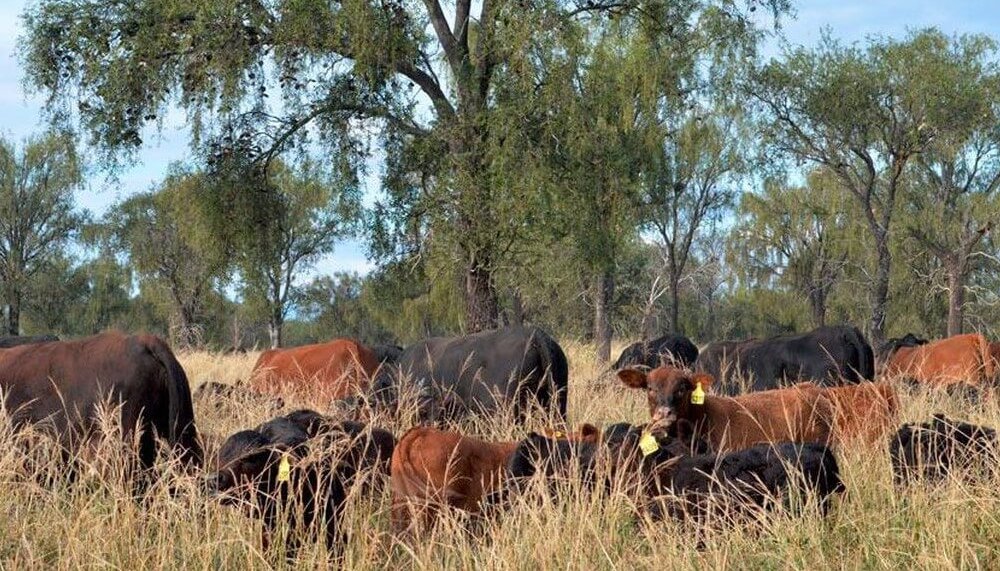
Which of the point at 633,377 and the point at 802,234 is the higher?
the point at 802,234

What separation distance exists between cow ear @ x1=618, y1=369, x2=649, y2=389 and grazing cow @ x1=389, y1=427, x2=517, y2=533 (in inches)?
89.4

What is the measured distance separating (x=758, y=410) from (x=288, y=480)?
471cm

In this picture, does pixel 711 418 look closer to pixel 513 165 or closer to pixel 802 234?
pixel 513 165

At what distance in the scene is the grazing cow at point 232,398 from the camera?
34.9ft

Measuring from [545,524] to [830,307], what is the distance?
47.8 metres

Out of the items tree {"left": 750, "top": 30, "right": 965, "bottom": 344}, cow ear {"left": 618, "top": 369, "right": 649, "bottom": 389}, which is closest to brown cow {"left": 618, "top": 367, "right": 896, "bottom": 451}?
cow ear {"left": 618, "top": 369, "right": 649, "bottom": 389}

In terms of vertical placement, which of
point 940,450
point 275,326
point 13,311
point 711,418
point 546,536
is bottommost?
A: point 546,536

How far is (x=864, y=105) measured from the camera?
31.1m

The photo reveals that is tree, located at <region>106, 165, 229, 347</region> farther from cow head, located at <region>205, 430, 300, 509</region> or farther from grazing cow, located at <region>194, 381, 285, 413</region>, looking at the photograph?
cow head, located at <region>205, 430, 300, 509</region>

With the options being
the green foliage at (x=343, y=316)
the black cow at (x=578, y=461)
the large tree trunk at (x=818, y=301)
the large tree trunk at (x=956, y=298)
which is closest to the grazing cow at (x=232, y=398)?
the black cow at (x=578, y=461)

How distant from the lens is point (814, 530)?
5656 millimetres

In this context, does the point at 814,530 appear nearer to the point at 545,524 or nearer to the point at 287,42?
the point at 545,524

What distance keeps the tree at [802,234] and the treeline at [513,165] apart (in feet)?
0.36

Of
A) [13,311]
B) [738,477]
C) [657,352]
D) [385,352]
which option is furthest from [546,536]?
[13,311]
